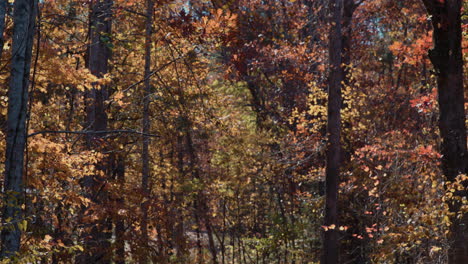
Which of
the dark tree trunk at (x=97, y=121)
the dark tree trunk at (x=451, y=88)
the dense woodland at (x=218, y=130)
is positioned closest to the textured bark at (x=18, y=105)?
the dense woodland at (x=218, y=130)

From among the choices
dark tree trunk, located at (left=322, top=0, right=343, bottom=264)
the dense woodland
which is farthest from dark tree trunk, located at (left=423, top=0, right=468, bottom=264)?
dark tree trunk, located at (left=322, top=0, right=343, bottom=264)

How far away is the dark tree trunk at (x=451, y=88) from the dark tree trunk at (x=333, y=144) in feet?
15.9

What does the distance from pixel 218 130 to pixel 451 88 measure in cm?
1049

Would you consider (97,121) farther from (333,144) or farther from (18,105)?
(18,105)

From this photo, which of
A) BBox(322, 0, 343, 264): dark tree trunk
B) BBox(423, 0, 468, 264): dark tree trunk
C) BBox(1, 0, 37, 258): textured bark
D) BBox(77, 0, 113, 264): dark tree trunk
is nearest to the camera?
BBox(1, 0, 37, 258): textured bark

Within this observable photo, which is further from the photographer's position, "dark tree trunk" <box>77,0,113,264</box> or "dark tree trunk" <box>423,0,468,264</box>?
"dark tree trunk" <box>77,0,113,264</box>

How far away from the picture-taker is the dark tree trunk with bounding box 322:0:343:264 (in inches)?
485

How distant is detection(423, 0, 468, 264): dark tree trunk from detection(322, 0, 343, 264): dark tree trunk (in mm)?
4835

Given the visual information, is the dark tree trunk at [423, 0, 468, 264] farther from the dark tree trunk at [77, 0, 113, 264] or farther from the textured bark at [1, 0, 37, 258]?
the dark tree trunk at [77, 0, 113, 264]

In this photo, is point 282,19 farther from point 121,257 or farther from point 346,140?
point 121,257

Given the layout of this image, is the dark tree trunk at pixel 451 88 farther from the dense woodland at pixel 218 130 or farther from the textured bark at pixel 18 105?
the textured bark at pixel 18 105

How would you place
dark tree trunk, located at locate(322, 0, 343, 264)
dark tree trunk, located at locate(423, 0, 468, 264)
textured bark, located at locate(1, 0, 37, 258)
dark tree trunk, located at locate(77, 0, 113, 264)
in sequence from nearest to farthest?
textured bark, located at locate(1, 0, 37, 258)
dark tree trunk, located at locate(423, 0, 468, 264)
dark tree trunk, located at locate(77, 0, 113, 264)
dark tree trunk, located at locate(322, 0, 343, 264)

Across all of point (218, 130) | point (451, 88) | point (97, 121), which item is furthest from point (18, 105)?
point (218, 130)

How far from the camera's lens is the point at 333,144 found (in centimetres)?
1254
